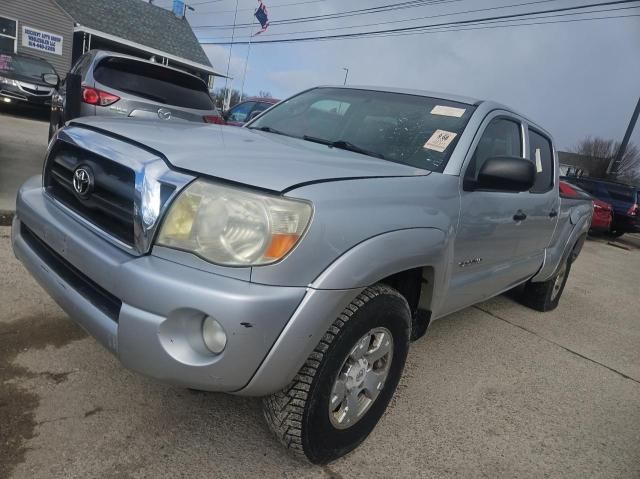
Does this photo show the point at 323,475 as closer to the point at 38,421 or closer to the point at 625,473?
the point at 38,421

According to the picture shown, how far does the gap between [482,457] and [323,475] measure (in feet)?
2.77

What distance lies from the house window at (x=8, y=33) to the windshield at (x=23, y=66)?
5.48 meters

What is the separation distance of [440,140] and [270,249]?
4.61 ft

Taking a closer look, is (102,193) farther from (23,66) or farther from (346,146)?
(23,66)

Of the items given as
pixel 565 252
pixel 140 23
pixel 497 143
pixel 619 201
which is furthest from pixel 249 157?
pixel 140 23

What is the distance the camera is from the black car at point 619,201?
14.0 metres

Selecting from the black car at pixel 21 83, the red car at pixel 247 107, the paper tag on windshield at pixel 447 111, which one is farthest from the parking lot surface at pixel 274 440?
the black car at pixel 21 83

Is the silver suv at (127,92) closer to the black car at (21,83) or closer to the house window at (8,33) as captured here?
the black car at (21,83)

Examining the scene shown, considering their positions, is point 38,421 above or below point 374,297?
below

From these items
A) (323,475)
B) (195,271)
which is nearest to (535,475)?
(323,475)

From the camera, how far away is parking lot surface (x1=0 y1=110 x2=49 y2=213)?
530cm

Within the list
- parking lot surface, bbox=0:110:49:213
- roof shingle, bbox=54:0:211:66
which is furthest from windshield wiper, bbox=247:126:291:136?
roof shingle, bbox=54:0:211:66

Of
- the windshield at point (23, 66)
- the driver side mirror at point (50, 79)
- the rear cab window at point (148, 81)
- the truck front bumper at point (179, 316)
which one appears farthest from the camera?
the windshield at point (23, 66)

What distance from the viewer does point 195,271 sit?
1612 mm
